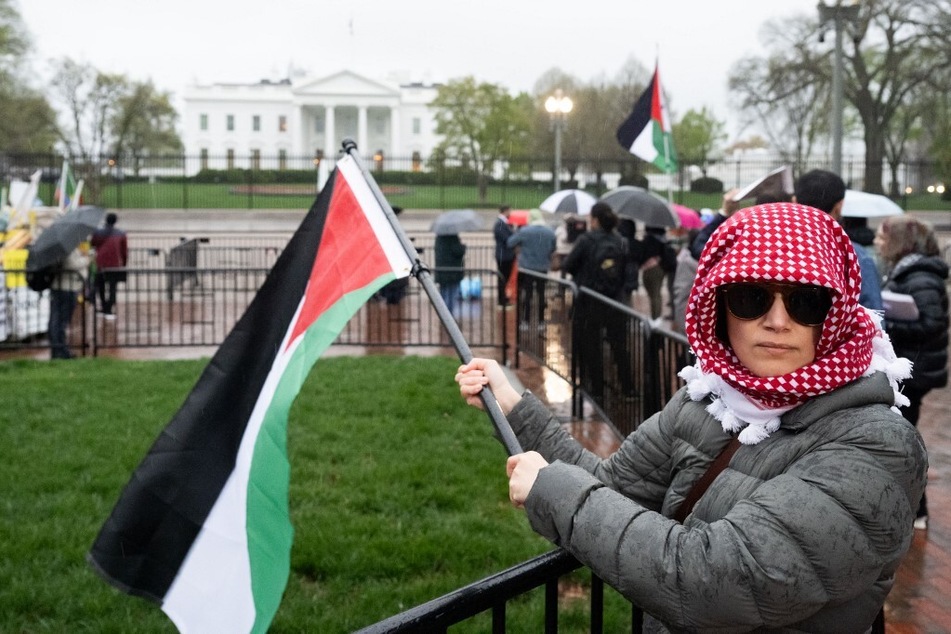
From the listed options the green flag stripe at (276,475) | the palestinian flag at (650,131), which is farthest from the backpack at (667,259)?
the green flag stripe at (276,475)

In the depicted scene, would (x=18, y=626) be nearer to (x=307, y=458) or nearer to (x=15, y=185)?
(x=307, y=458)

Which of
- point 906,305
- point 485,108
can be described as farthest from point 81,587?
point 485,108

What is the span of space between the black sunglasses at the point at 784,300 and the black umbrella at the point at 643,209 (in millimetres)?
11189

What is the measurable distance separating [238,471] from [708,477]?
1354 mm

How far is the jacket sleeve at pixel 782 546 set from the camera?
5.05ft

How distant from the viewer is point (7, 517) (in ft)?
17.3

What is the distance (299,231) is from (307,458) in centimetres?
368

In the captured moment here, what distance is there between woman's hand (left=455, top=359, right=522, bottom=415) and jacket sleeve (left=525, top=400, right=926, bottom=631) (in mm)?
729

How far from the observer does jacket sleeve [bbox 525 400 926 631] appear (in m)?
1.54

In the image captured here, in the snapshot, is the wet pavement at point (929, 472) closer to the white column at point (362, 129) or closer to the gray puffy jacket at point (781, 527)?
the gray puffy jacket at point (781, 527)

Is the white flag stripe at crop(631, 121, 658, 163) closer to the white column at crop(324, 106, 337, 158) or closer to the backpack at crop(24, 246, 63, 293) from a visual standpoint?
the backpack at crop(24, 246, 63, 293)

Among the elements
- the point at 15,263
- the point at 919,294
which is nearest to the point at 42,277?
the point at 15,263

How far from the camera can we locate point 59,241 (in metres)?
11.0

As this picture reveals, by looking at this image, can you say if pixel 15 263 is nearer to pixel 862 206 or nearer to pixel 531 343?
pixel 531 343
